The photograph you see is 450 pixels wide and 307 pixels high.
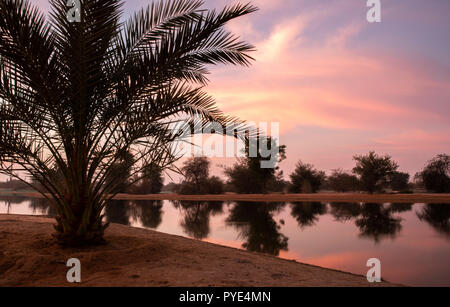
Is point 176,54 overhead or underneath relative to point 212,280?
overhead

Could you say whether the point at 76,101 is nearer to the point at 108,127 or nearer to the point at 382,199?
the point at 108,127

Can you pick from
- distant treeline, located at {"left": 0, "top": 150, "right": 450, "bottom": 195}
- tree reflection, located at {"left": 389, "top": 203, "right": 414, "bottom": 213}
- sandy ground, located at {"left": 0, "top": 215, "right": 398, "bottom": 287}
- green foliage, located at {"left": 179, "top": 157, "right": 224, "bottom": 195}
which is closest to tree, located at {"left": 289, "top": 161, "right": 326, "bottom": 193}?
distant treeline, located at {"left": 0, "top": 150, "right": 450, "bottom": 195}

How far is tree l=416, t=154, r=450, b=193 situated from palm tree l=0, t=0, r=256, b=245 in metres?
33.5

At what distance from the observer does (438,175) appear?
32219 mm

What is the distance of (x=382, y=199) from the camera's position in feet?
82.1

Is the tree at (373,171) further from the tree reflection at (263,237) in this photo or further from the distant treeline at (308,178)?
the tree reflection at (263,237)

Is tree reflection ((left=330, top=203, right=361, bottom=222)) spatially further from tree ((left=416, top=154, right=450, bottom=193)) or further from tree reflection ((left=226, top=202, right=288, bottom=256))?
tree ((left=416, top=154, right=450, bottom=193))

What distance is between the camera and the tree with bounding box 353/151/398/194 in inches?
1240

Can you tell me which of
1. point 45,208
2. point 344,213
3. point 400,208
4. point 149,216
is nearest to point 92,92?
point 149,216

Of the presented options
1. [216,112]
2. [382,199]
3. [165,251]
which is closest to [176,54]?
[216,112]

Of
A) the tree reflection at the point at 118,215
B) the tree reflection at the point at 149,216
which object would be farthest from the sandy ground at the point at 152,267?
the tree reflection at the point at 149,216
